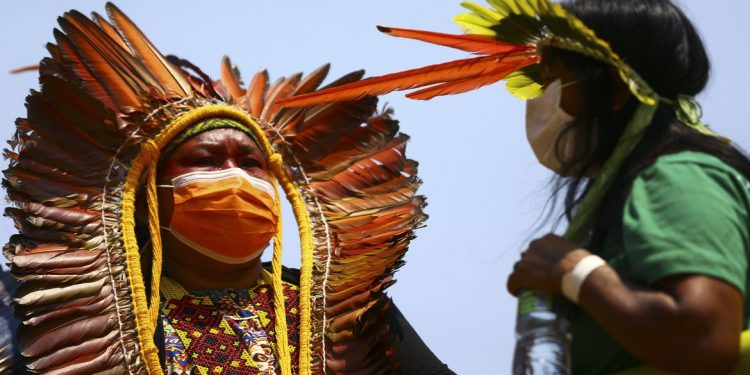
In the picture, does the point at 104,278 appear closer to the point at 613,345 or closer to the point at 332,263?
the point at 332,263

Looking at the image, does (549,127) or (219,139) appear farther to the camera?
(219,139)

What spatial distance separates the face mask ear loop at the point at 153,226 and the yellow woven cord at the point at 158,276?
0.6 inches

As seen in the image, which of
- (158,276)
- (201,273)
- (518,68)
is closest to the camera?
(518,68)

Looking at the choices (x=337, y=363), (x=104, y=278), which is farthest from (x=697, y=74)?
(x=104, y=278)

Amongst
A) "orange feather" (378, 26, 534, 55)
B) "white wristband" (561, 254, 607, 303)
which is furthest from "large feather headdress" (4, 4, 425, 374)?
"white wristband" (561, 254, 607, 303)

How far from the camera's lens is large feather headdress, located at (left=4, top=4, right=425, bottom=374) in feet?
15.8

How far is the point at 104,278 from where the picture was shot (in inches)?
192

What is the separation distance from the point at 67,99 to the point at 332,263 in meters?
1.26

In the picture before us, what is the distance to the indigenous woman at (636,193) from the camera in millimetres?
2617

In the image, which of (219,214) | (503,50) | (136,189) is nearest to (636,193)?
(503,50)

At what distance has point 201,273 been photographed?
5113 mm

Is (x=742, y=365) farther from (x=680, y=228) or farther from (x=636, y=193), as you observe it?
(x=636, y=193)

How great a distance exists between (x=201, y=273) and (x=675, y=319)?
284cm

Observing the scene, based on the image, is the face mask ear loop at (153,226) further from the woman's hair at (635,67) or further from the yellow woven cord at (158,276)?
the woman's hair at (635,67)
